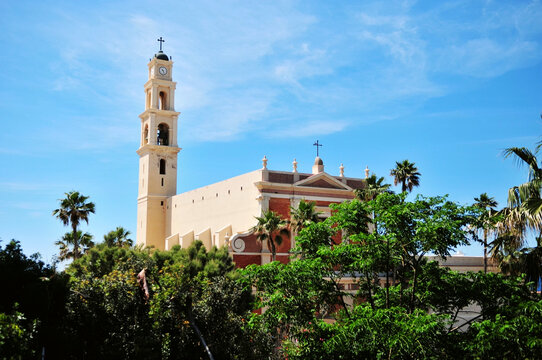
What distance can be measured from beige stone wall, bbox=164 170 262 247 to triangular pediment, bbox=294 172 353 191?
3.96 meters

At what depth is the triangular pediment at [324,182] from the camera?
4063 cm

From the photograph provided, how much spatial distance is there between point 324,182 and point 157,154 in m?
Answer: 17.1

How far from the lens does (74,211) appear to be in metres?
38.9

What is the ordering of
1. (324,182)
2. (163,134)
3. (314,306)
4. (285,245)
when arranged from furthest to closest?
(163,134) → (324,182) → (285,245) → (314,306)

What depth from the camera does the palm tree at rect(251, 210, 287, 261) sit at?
35.2 m

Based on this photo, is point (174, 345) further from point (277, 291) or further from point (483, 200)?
point (483, 200)

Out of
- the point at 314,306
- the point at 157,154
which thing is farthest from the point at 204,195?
the point at 314,306

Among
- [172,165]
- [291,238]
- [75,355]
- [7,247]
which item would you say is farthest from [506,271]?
[172,165]

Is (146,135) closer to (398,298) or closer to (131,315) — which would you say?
(131,315)

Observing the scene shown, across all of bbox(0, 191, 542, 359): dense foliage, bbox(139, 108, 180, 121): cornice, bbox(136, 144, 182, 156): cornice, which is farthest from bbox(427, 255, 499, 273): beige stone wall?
bbox(139, 108, 180, 121): cornice

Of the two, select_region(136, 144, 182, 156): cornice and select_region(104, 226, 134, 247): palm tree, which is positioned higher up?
select_region(136, 144, 182, 156): cornice

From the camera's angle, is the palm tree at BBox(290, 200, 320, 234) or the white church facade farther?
the white church facade

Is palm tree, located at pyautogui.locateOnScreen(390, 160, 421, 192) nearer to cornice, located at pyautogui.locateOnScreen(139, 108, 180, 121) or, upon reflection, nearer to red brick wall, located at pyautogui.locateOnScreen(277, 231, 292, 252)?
red brick wall, located at pyautogui.locateOnScreen(277, 231, 292, 252)

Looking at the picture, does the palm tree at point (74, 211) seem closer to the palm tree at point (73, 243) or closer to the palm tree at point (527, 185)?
the palm tree at point (73, 243)
